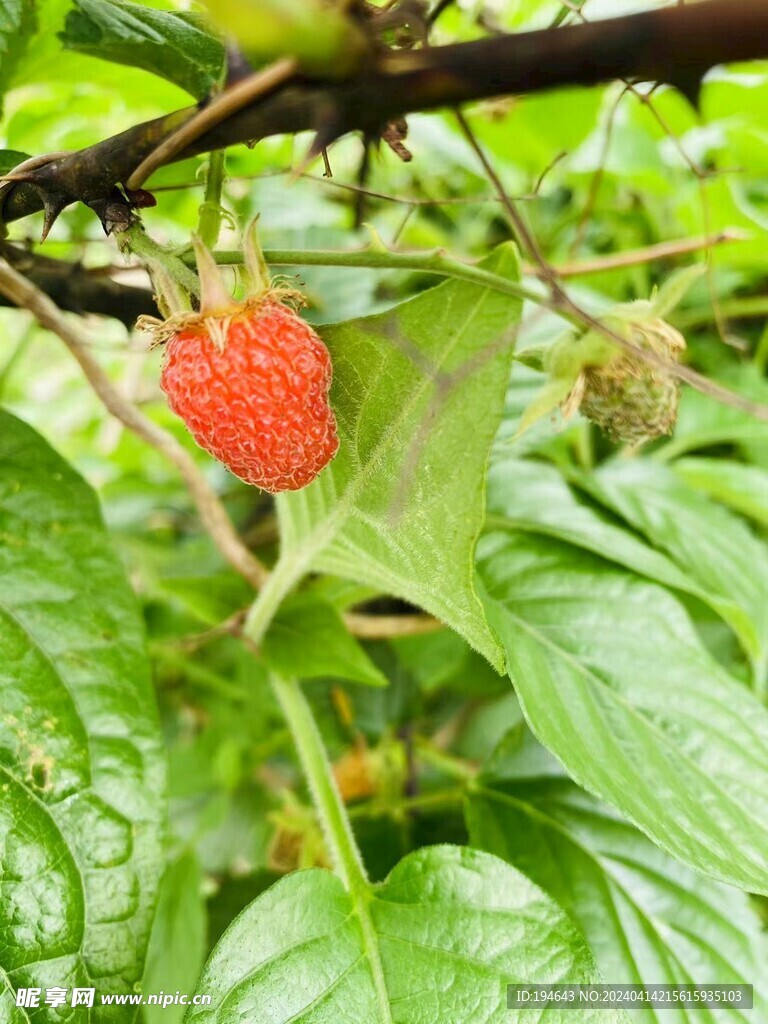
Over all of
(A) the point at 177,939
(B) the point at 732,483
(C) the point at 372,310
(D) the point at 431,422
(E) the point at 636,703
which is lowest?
(A) the point at 177,939

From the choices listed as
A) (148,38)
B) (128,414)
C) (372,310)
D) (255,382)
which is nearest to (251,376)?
(255,382)

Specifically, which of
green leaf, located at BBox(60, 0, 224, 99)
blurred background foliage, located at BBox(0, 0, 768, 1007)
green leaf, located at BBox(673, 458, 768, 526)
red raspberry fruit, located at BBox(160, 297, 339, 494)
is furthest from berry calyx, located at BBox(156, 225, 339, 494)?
green leaf, located at BBox(673, 458, 768, 526)

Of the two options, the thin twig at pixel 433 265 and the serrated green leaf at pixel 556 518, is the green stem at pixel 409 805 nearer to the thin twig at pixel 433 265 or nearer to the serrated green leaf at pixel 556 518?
the serrated green leaf at pixel 556 518

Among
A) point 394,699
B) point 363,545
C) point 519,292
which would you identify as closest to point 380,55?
point 519,292

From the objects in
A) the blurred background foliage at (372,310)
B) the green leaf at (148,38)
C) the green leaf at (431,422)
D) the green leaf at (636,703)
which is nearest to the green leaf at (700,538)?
the blurred background foliage at (372,310)

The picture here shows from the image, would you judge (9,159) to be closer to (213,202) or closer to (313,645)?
(213,202)
